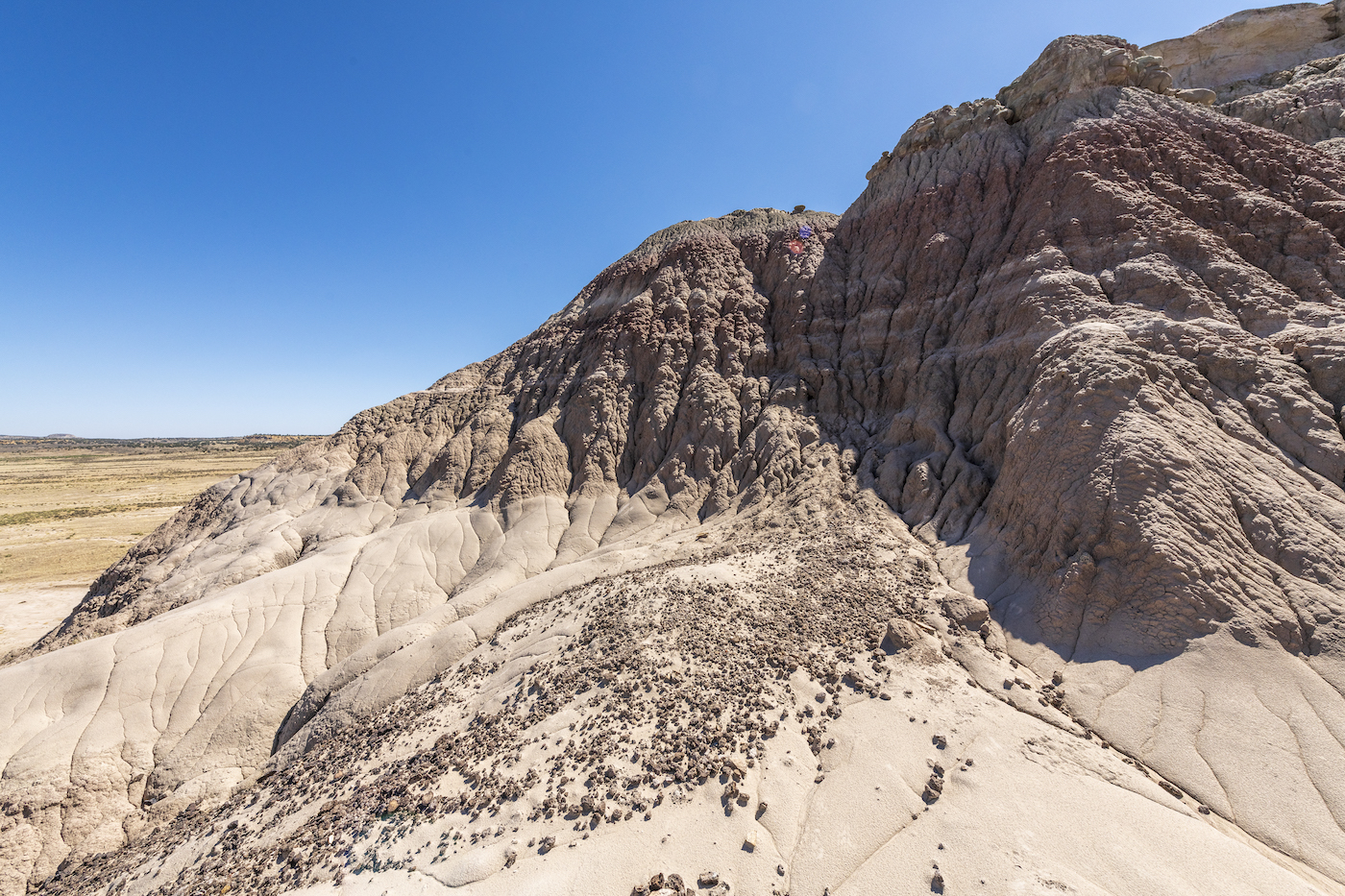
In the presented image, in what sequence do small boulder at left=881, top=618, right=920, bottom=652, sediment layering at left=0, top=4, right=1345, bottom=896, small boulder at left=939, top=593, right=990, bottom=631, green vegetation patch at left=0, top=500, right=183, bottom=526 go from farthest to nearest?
green vegetation patch at left=0, top=500, right=183, bottom=526, small boulder at left=939, top=593, right=990, bottom=631, small boulder at left=881, top=618, right=920, bottom=652, sediment layering at left=0, top=4, right=1345, bottom=896

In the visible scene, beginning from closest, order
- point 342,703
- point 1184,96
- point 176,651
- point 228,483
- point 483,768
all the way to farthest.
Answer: point 483,768, point 342,703, point 176,651, point 1184,96, point 228,483

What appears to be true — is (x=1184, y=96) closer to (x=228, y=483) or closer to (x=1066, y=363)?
(x=1066, y=363)

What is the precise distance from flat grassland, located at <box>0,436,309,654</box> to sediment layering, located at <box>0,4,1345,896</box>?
16.1m

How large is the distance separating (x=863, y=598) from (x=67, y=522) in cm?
9928

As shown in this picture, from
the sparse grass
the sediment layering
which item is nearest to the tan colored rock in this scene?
the sediment layering

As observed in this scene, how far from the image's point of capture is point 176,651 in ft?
63.2

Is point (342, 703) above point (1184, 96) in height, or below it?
below

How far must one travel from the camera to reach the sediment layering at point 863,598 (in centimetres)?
877

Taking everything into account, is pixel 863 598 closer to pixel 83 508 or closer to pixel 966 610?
pixel 966 610

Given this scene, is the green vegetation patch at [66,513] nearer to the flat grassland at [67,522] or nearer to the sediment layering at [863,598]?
the flat grassland at [67,522]

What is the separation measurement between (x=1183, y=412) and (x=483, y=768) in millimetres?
22221

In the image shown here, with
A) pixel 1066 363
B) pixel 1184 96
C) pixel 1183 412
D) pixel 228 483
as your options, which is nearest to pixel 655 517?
pixel 1066 363

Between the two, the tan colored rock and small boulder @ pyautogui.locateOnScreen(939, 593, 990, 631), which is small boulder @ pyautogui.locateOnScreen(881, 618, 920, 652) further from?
the tan colored rock

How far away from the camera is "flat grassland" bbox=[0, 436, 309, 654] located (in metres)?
36.6
